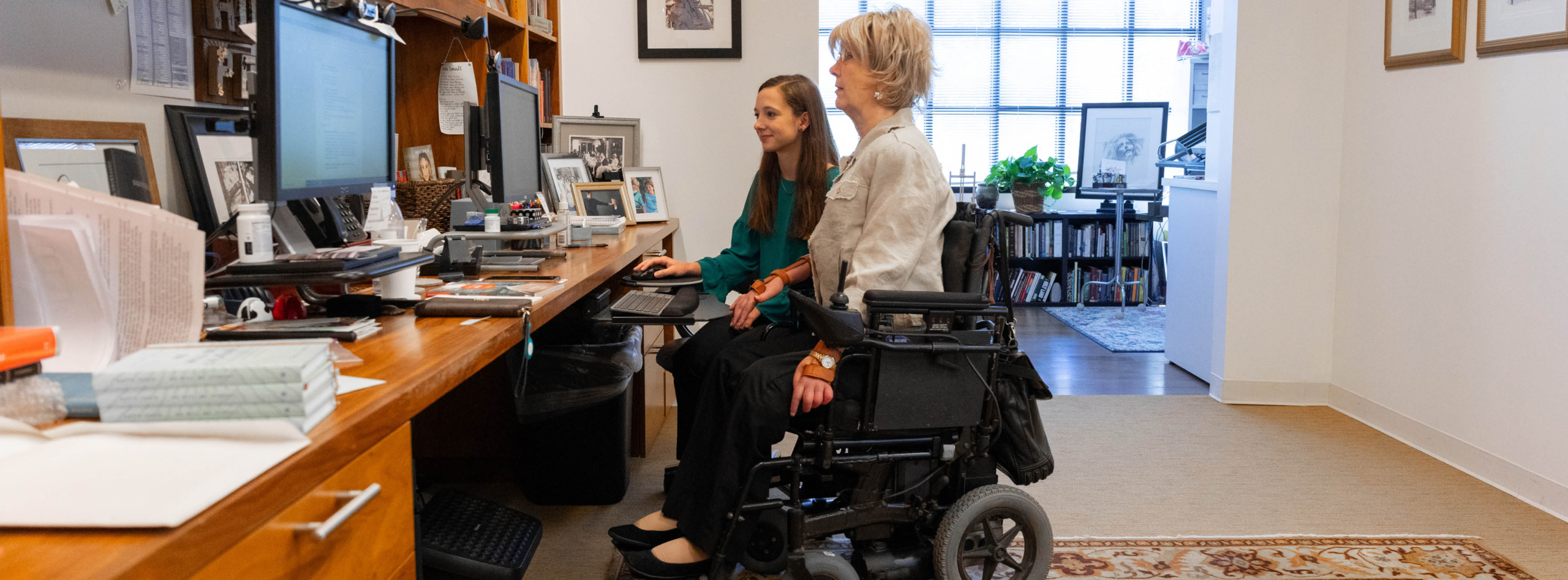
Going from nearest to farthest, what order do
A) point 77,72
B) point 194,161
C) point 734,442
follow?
point 77,72 < point 194,161 < point 734,442

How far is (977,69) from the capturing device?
23.4 ft

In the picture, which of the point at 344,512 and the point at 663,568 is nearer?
the point at 344,512

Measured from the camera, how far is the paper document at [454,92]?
2.98 metres

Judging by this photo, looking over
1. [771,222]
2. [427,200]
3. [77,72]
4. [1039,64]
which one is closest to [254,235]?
[77,72]

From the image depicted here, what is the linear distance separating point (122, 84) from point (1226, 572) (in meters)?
2.39

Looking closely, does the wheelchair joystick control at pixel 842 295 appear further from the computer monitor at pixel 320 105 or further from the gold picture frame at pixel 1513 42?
the gold picture frame at pixel 1513 42

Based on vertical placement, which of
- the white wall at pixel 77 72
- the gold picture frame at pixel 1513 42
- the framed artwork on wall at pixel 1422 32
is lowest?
the white wall at pixel 77 72

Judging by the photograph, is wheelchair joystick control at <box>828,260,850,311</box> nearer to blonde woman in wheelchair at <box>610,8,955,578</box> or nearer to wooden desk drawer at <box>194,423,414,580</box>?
blonde woman in wheelchair at <box>610,8,955,578</box>

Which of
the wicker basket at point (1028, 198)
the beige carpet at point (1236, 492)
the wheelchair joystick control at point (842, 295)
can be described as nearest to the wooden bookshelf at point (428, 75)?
the beige carpet at point (1236, 492)

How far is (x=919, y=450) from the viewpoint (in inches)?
74.4

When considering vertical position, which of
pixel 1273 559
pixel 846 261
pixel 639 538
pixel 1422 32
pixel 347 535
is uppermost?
pixel 1422 32

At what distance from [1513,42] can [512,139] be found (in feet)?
8.93

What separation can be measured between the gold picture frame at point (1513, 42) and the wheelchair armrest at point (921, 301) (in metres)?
1.90

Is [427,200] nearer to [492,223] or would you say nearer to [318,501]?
[492,223]
